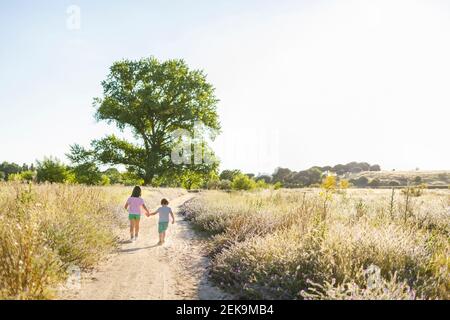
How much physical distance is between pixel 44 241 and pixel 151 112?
75.1 ft

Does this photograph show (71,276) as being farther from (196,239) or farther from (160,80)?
(160,80)

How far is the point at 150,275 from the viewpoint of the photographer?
6.43 meters

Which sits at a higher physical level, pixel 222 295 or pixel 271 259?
pixel 271 259

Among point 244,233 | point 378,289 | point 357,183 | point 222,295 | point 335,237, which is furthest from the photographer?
point 357,183

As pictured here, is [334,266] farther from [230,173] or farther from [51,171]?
[51,171]

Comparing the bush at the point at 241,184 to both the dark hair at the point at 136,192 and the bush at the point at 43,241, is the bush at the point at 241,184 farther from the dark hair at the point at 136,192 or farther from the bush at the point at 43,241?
the dark hair at the point at 136,192

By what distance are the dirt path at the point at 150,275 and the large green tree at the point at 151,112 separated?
1879cm

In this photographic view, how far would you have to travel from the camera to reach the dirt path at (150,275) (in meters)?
5.38

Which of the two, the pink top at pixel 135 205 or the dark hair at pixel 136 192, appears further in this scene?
the dark hair at pixel 136 192

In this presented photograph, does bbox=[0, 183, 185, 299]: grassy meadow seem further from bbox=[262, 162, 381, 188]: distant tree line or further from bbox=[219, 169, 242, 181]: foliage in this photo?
bbox=[262, 162, 381, 188]: distant tree line

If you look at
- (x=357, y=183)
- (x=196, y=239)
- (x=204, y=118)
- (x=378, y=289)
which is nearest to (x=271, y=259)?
(x=378, y=289)

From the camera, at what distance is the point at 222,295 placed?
5676 millimetres

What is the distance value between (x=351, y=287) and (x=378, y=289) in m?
0.31

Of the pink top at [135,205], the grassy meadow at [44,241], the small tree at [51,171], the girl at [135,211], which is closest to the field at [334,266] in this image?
the grassy meadow at [44,241]
